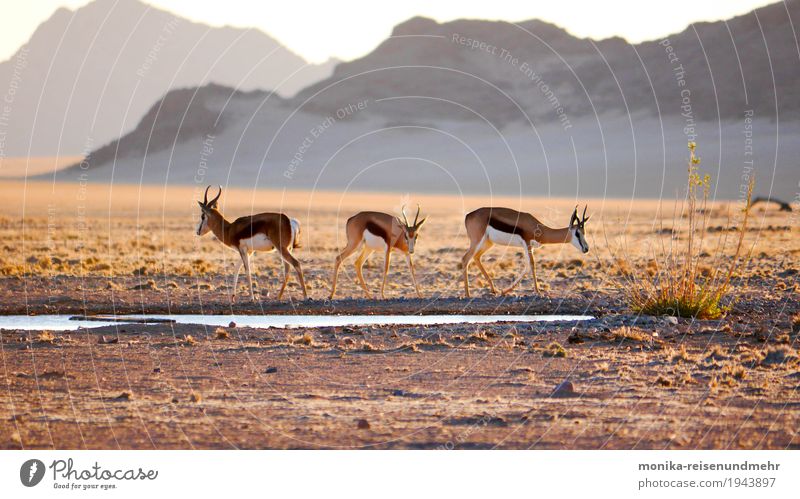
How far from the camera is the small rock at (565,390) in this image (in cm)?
1498

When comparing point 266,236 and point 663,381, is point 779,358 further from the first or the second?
point 266,236

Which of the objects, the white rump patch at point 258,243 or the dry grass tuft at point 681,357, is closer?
the dry grass tuft at point 681,357

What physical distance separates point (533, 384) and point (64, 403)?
23.2ft

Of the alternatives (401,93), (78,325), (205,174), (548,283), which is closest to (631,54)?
(401,93)

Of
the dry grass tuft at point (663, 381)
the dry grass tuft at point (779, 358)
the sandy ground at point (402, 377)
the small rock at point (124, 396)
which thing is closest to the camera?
the sandy ground at point (402, 377)

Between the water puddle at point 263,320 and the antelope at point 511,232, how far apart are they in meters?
4.36

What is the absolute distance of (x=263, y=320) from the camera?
23.8 metres

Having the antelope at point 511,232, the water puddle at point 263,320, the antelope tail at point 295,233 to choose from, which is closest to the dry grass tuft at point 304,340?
the water puddle at point 263,320

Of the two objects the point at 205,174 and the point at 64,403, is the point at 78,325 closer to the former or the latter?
the point at 64,403

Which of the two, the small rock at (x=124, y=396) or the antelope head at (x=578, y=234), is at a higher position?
the antelope head at (x=578, y=234)

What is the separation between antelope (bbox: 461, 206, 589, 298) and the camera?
94.7 ft

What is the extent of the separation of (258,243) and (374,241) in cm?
324

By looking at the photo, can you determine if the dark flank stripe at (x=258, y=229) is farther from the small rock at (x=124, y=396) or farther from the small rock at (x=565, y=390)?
the small rock at (x=565, y=390)

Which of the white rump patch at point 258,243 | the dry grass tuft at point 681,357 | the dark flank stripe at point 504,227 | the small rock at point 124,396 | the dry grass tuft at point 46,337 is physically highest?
the dark flank stripe at point 504,227
